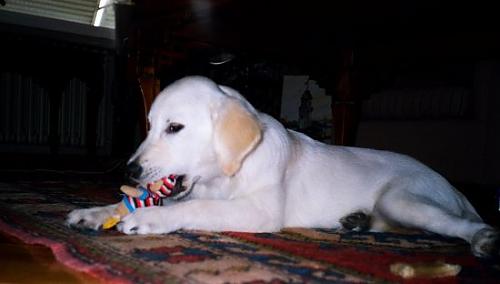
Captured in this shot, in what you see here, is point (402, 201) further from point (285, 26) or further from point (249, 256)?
point (285, 26)

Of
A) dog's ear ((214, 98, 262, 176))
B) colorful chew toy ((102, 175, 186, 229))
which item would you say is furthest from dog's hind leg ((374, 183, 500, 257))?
colorful chew toy ((102, 175, 186, 229))

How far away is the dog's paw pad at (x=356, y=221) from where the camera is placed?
82.0 inches

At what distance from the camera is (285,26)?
2.49 metres

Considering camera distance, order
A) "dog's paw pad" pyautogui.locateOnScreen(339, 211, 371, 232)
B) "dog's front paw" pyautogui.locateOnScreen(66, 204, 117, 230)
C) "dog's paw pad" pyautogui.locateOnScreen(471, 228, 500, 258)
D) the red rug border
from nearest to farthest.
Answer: the red rug border < "dog's paw pad" pyautogui.locateOnScreen(471, 228, 500, 258) < "dog's front paw" pyautogui.locateOnScreen(66, 204, 117, 230) < "dog's paw pad" pyautogui.locateOnScreen(339, 211, 371, 232)

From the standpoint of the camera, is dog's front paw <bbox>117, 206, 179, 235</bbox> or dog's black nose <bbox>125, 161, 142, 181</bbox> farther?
dog's black nose <bbox>125, 161, 142, 181</bbox>

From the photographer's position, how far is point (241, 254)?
143 centimetres

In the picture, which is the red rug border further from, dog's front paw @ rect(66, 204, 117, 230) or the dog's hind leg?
the dog's hind leg

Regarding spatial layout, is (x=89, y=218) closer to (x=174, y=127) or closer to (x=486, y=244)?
(x=174, y=127)

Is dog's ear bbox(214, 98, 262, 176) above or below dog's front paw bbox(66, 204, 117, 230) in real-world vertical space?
above

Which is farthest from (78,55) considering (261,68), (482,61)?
(482,61)

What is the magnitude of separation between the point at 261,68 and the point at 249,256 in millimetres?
3540

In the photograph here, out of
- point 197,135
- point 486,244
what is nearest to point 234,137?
point 197,135

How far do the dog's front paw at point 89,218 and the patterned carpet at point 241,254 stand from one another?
42mm

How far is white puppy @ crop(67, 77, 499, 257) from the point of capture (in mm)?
1739
